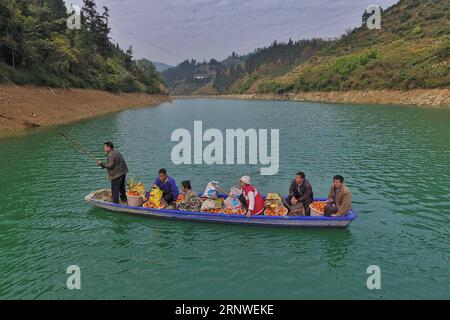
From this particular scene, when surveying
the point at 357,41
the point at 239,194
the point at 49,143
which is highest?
the point at 357,41

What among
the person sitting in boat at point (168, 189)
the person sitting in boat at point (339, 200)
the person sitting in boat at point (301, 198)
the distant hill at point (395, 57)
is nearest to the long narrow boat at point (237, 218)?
the person sitting in boat at point (339, 200)

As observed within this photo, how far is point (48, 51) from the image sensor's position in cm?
5731

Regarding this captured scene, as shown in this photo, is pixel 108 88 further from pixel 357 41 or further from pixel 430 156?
pixel 357 41

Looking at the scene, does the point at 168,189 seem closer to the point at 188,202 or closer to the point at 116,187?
the point at 188,202

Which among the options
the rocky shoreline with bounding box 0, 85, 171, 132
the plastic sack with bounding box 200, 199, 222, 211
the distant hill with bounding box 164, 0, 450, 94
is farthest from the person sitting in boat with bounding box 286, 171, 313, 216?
the distant hill with bounding box 164, 0, 450, 94

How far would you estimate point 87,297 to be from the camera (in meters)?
9.34

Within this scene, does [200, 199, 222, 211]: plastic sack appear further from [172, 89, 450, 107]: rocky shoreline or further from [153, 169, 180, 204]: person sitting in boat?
[172, 89, 450, 107]: rocky shoreline

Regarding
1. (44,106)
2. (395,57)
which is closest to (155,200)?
(44,106)

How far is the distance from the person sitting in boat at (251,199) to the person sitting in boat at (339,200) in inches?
102

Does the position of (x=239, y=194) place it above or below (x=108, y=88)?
below

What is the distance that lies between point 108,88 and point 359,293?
8166cm

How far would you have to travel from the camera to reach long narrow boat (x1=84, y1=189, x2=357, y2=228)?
13.0 metres

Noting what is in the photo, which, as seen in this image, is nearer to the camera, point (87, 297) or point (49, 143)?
point (87, 297)
